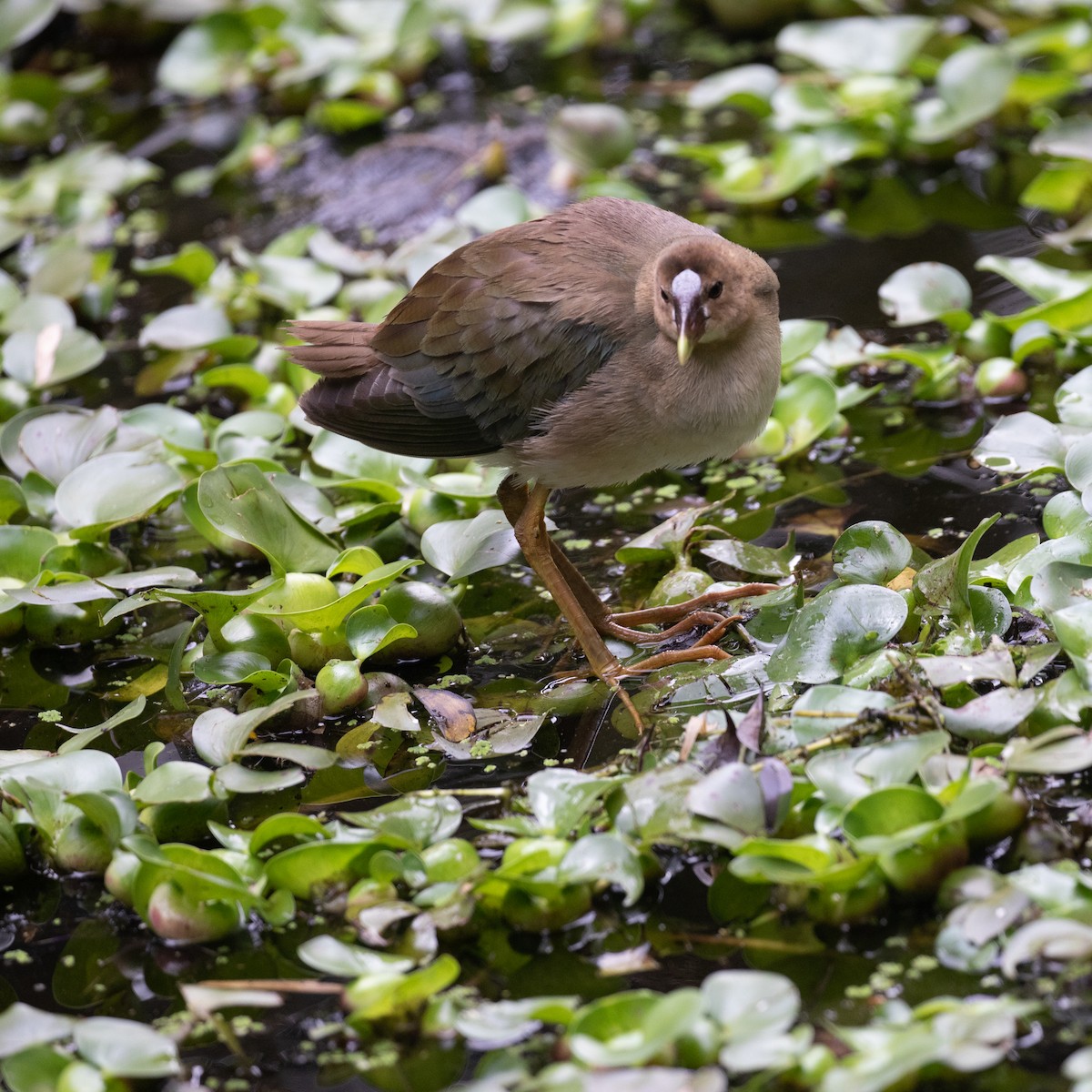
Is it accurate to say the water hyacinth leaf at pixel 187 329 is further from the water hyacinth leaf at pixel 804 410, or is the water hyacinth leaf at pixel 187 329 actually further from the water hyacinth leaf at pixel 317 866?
the water hyacinth leaf at pixel 317 866

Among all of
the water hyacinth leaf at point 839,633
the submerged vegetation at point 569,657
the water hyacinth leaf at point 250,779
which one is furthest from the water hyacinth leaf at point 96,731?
the water hyacinth leaf at point 839,633

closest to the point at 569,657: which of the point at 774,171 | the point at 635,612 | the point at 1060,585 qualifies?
the point at 635,612

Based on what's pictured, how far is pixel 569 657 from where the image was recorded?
3691 millimetres

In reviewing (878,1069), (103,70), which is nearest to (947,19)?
(103,70)

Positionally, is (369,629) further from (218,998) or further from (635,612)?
(218,998)

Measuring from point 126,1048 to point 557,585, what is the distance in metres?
1.53

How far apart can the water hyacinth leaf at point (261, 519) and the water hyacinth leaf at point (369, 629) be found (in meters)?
0.28

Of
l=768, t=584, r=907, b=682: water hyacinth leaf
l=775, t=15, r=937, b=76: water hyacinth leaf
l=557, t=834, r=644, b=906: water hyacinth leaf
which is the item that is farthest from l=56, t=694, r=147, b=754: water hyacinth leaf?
l=775, t=15, r=937, b=76: water hyacinth leaf

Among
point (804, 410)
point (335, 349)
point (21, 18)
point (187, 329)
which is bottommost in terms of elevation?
point (804, 410)

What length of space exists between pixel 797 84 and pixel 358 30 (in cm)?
224

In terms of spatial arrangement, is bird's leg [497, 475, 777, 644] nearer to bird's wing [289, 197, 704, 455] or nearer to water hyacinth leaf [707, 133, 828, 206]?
bird's wing [289, 197, 704, 455]

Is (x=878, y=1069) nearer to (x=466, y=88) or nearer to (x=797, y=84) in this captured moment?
(x=797, y=84)

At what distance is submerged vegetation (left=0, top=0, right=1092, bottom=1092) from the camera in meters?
2.52

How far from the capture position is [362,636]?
Answer: 347cm
